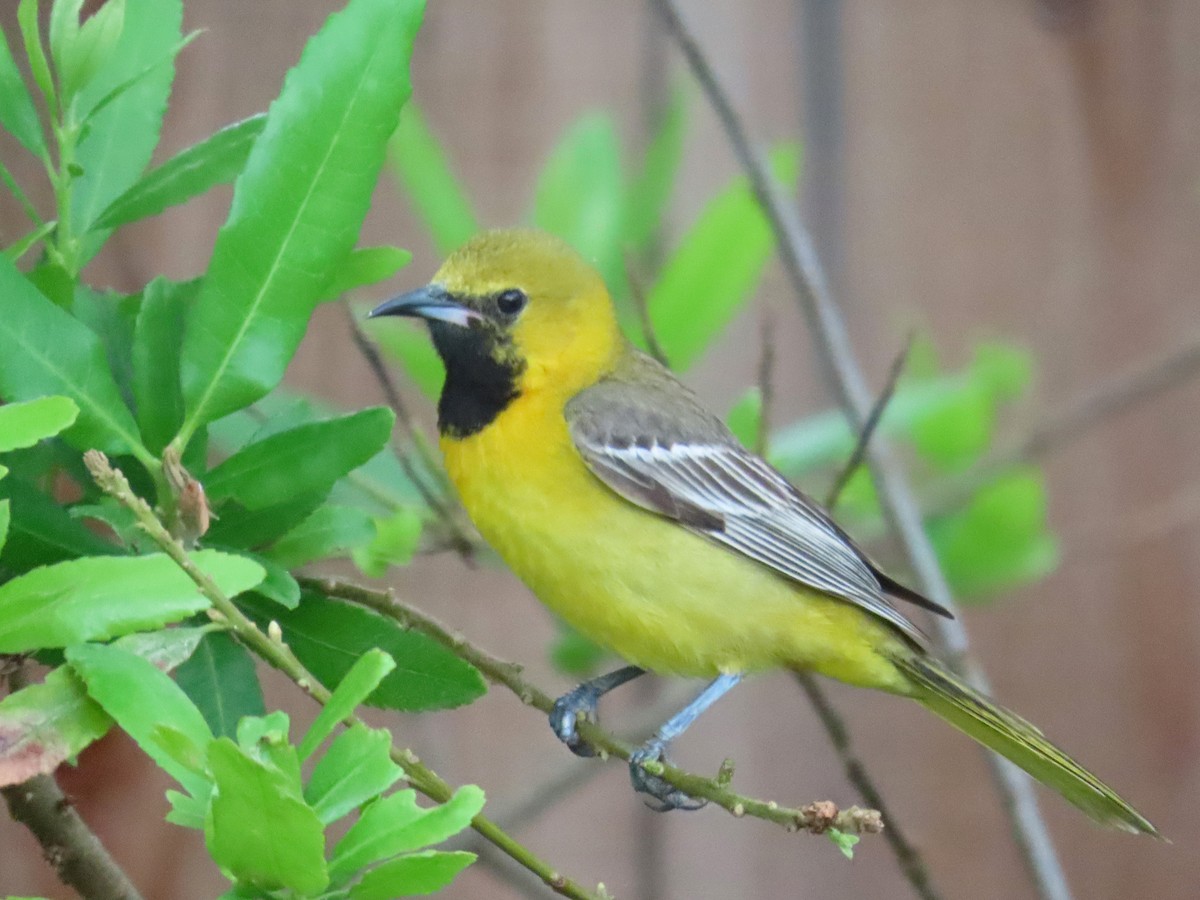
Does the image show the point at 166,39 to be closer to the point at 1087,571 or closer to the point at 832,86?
the point at 832,86

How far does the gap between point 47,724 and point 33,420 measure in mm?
174

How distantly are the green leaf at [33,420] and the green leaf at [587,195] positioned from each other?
1.28 meters

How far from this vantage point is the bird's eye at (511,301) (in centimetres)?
167

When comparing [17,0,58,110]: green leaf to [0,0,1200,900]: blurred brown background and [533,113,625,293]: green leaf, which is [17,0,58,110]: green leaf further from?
[0,0,1200,900]: blurred brown background

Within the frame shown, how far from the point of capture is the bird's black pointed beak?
1.57 metres

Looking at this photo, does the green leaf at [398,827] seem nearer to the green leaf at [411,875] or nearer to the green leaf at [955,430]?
the green leaf at [411,875]

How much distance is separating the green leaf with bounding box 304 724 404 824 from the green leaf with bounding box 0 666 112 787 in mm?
137

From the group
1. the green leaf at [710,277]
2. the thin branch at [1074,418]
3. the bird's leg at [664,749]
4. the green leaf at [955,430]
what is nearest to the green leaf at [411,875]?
the bird's leg at [664,749]

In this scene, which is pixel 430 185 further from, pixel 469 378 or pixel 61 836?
pixel 61 836

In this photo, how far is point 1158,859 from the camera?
238 cm

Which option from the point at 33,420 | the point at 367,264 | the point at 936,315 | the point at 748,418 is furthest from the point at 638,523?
the point at 936,315

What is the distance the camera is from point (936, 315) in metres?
2.54

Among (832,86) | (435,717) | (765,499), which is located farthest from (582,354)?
(832,86)

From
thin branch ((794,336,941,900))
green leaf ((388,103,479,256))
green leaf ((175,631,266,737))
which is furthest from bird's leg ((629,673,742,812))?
green leaf ((388,103,479,256))
